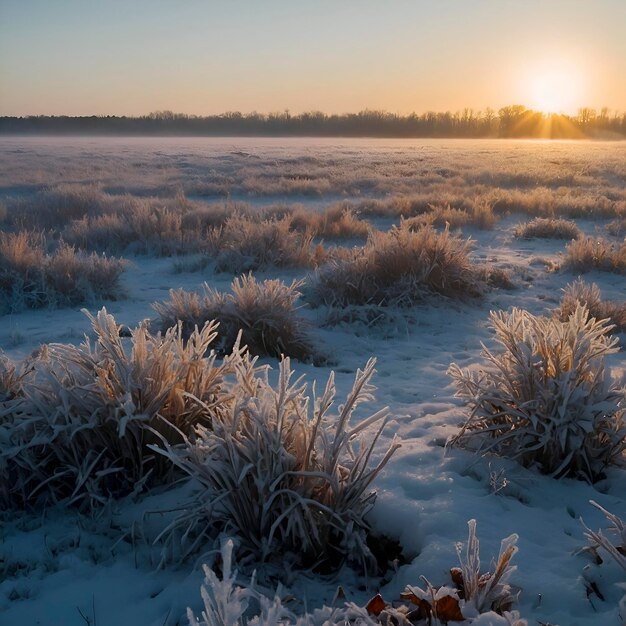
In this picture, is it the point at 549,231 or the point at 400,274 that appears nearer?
the point at 400,274

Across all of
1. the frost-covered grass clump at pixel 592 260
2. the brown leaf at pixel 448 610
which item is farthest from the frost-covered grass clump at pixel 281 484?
the frost-covered grass clump at pixel 592 260

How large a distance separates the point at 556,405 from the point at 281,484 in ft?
4.91

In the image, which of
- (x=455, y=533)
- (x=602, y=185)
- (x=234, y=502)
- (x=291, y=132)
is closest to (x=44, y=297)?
(x=234, y=502)

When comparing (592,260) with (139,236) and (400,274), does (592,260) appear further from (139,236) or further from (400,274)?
(139,236)

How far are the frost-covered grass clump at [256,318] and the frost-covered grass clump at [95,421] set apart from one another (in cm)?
184

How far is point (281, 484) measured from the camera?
7.40 ft

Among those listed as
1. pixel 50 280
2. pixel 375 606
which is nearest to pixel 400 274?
pixel 50 280

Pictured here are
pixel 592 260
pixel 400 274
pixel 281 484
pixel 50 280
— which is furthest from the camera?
pixel 592 260

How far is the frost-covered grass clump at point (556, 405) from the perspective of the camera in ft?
9.20

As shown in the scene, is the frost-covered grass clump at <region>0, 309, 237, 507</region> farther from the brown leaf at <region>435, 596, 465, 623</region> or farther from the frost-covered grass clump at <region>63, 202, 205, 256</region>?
the frost-covered grass clump at <region>63, 202, 205, 256</region>

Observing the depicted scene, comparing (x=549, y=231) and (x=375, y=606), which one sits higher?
(x=549, y=231)

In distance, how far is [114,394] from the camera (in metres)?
2.79

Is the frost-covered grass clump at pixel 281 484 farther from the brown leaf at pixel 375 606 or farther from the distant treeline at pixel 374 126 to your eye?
the distant treeline at pixel 374 126

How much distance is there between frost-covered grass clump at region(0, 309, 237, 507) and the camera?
264 cm
